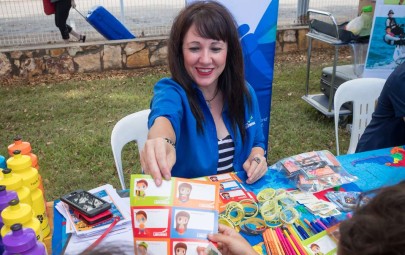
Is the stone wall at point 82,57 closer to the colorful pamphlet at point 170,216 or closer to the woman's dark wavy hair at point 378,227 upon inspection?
the colorful pamphlet at point 170,216

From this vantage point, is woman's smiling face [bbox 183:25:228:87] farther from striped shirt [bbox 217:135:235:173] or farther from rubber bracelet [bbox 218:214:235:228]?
rubber bracelet [bbox 218:214:235:228]

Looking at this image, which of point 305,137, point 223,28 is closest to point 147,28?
point 305,137

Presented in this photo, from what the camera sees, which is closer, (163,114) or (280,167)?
(163,114)

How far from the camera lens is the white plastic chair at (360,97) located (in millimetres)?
2646

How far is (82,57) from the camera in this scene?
566 centimetres

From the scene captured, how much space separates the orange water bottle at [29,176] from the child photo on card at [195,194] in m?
0.55

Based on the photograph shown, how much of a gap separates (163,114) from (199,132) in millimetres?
242

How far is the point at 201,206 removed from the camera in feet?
3.54

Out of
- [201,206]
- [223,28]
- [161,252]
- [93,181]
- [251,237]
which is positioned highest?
[223,28]

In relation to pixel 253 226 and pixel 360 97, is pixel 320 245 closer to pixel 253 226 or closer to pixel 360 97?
pixel 253 226

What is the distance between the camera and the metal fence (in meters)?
6.08

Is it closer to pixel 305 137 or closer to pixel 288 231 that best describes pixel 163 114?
pixel 288 231

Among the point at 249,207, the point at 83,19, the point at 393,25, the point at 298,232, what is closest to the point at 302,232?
the point at 298,232

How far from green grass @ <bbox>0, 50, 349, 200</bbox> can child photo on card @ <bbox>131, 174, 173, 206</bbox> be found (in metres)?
2.19
